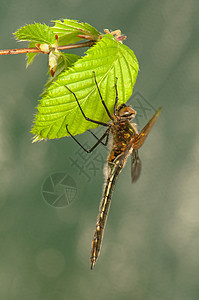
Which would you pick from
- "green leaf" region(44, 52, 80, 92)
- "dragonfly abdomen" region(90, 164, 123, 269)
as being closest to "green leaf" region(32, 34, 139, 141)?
"green leaf" region(44, 52, 80, 92)

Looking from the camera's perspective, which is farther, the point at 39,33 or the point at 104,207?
the point at 104,207

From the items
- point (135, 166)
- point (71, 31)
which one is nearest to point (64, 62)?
point (71, 31)

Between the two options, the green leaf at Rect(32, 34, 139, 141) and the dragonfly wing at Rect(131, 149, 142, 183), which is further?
the dragonfly wing at Rect(131, 149, 142, 183)

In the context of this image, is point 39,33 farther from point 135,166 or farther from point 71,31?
point 135,166

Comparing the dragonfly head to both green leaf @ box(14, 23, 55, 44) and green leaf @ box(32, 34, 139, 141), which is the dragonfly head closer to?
green leaf @ box(32, 34, 139, 141)

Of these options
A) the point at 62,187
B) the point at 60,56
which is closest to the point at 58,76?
the point at 60,56

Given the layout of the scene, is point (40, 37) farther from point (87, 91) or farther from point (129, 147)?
point (129, 147)

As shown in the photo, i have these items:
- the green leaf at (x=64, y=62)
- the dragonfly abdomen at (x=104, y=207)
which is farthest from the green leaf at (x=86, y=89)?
the dragonfly abdomen at (x=104, y=207)
